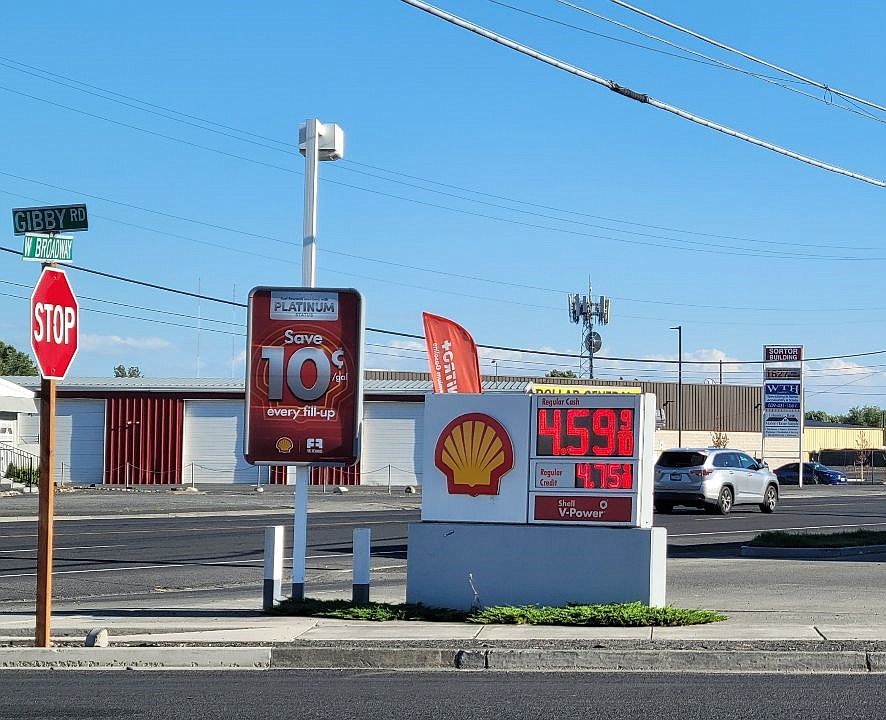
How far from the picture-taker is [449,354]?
16000 mm

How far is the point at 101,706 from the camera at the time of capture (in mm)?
8211

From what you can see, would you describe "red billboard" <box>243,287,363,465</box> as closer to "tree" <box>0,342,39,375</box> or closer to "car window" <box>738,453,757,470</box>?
"car window" <box>738,453,757,470</box>

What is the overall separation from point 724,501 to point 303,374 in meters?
21.5

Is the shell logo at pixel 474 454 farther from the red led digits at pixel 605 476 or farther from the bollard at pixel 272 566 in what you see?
the bollard at pixel 272 566

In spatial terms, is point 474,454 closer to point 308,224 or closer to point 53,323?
point 308,224

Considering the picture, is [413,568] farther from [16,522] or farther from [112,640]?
[16,522]

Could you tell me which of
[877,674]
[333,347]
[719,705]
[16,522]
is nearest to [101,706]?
[719,705]

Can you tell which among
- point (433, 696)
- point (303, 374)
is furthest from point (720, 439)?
point (433, 696)

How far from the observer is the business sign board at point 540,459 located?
1199cm

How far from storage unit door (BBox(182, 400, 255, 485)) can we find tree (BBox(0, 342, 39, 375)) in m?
59.4

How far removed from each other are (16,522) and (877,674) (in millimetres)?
24019

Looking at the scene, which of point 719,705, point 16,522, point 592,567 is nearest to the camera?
point 719,705

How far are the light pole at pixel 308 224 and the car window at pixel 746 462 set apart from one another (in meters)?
22.0

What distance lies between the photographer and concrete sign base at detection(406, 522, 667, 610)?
11766 millimetres
